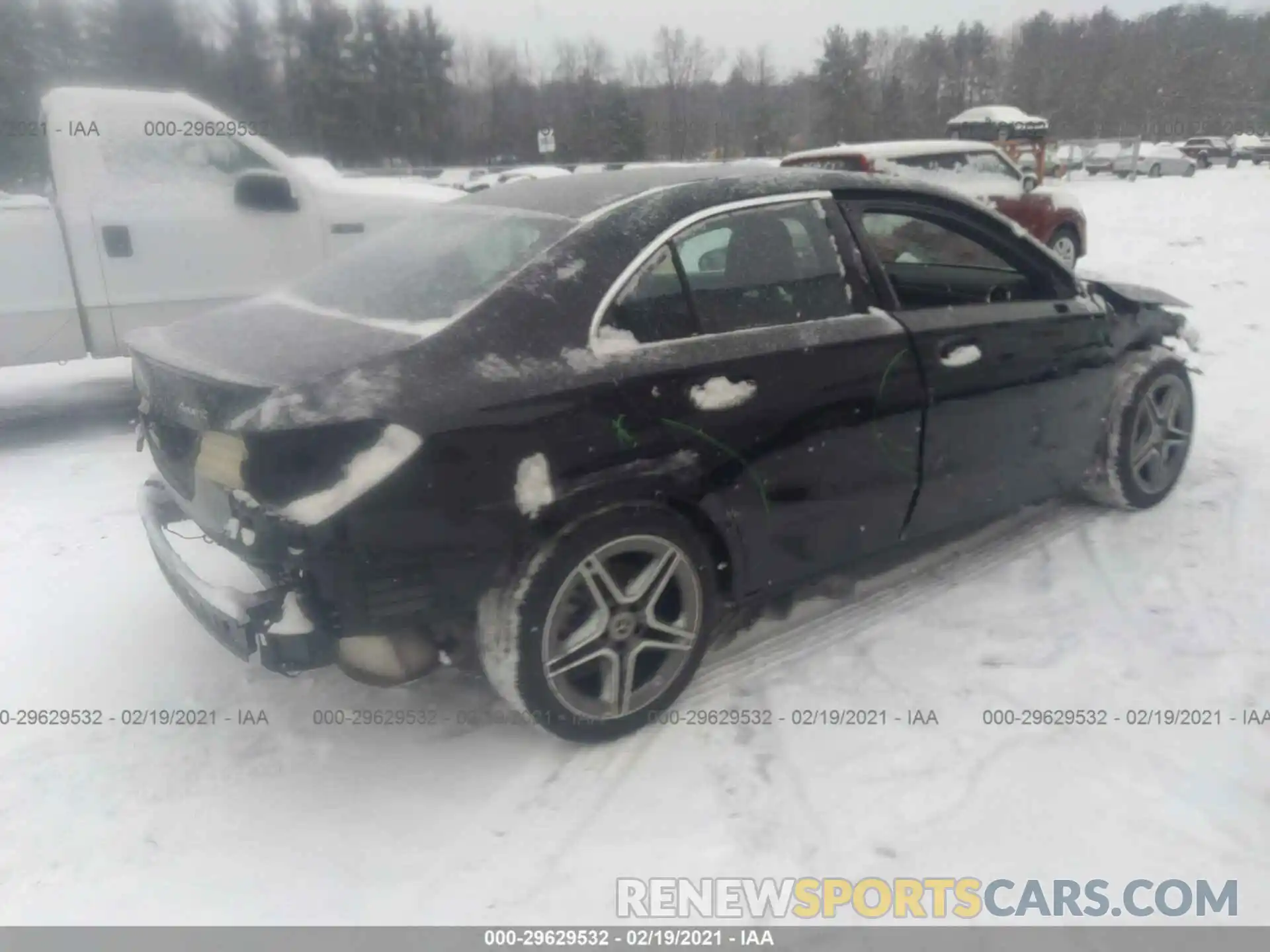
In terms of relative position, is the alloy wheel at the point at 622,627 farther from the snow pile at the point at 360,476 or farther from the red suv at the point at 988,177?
the red suv at the point at 988,177

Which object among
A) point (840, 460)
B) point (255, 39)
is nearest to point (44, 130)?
point (840, 460)

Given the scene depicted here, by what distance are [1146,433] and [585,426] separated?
2.92m

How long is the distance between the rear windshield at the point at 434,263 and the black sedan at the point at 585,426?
0.05ft

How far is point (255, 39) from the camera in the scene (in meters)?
15.1

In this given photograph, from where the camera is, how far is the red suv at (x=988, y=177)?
32.3 ft

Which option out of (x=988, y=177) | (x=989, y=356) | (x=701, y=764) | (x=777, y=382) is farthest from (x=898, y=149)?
(x=701, y=764)

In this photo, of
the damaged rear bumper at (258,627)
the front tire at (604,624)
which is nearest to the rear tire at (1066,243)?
the front tire at (604,624)

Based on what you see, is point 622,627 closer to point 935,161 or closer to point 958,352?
point 958,352

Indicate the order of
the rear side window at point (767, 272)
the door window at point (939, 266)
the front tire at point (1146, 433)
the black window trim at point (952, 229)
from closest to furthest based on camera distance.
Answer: the rear side window at point (767, 272) → the black window trim at point (952, 229) → the door window at point (939, 266) → the front tire at point (1146, 433)

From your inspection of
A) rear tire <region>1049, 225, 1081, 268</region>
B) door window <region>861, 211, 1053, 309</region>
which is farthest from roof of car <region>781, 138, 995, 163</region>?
door window <region>861, 211, 1053, 309</region>

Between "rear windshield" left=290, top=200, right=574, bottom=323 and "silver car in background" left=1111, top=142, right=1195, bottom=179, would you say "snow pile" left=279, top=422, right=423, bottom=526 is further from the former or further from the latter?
"silver car in background" left=1111, top=142, right=1195, bottom=179

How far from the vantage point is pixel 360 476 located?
2.24 meters

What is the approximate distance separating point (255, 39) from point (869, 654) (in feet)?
51.9

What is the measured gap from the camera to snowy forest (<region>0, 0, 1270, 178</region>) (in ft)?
42.8
